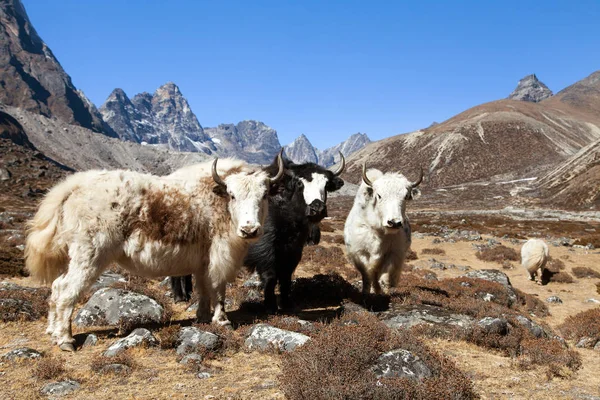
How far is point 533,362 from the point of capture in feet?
16.4

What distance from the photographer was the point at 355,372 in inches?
153

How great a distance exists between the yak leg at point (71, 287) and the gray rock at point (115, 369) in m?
1.08

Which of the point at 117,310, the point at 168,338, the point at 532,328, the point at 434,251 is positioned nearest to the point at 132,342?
the point at 168,338

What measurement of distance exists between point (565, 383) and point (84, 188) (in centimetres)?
599

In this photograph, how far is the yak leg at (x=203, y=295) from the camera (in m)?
5.99

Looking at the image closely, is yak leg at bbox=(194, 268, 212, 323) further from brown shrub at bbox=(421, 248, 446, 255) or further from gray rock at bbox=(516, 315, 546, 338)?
brown shrub at bbox=(421, 248, 446, 255)

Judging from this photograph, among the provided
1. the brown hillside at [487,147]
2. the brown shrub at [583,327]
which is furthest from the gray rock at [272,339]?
the brown hillside at [487,147]

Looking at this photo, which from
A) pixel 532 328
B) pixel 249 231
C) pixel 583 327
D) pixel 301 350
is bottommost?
pixel 583 327

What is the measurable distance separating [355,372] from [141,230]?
317 centimetres

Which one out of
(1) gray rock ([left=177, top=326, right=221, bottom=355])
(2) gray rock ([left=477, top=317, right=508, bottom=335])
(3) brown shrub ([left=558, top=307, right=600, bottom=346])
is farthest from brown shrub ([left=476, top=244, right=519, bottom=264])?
(1) gray rock ([left=177, top=326, right=221, bottom=355])

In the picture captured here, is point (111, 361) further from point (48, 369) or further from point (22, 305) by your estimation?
point (22, 305)

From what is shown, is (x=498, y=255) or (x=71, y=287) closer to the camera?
(x=71, y=287)

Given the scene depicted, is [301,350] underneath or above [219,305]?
underneath

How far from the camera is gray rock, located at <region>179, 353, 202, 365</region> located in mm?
4574
